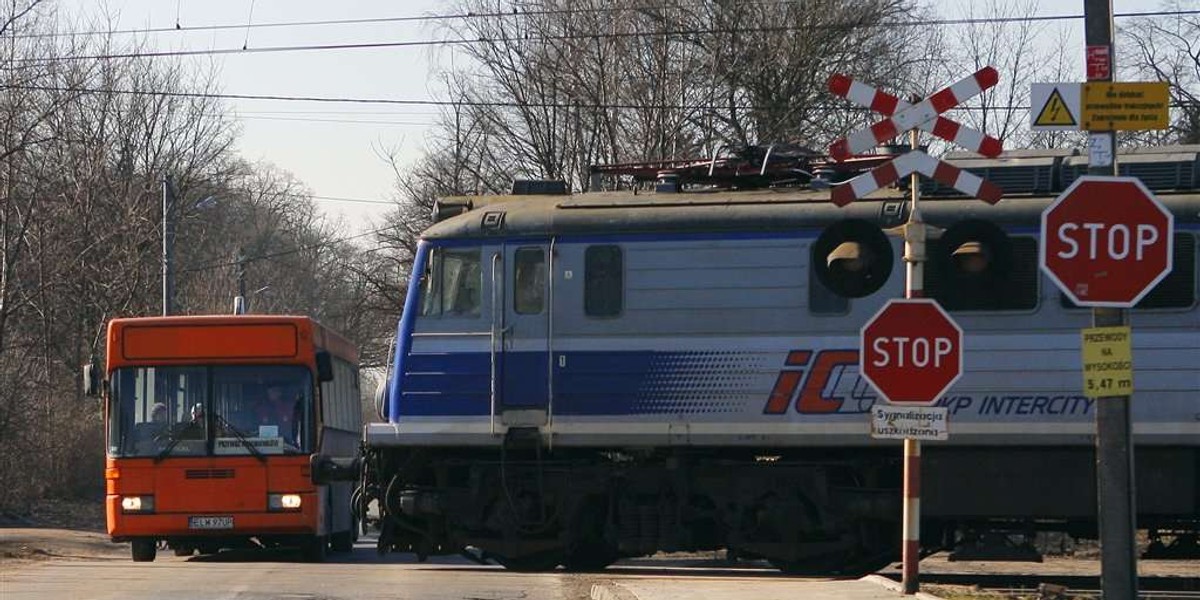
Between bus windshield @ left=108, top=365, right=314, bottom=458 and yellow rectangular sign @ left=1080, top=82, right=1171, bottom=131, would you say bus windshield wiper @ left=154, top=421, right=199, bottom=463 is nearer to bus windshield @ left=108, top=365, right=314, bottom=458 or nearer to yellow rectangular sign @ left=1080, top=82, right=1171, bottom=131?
bus windshield @ left=108, top=365, right=314, bottom=458

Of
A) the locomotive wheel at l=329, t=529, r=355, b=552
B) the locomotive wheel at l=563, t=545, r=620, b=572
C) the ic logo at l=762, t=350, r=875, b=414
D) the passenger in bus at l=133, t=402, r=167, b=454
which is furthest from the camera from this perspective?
the locomotive wheel at l=329, t=529, r=355, b=552

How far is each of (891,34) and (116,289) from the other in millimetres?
23205

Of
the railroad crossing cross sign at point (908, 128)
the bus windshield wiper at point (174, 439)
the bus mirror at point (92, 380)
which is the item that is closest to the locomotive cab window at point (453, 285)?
the railroad crossing cross sign at point (908, 128)

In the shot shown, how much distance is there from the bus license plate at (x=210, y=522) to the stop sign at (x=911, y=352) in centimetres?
1034

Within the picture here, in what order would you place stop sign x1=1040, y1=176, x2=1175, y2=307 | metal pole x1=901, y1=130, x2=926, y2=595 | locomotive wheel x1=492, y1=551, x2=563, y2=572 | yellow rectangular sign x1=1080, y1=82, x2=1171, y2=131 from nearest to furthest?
1. stop sign x1=1040, y1=176, x2=1175, y2=307
2. yellow rectangular sign x1=1080, y1=82, x2=1171, y2=131
3. metal pole x1=901, y1=130, x2=926, y2=595
4. locomotive wheel x1=492, y1=551, x2=563, y2=572

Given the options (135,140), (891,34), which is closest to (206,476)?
(891,34)

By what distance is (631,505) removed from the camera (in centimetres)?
1628

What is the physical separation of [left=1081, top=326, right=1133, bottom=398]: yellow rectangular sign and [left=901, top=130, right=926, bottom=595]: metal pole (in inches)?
94.5

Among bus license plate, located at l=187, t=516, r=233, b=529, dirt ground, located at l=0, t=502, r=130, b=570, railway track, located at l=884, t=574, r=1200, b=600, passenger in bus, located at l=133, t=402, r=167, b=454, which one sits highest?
passenger in bus, located at l=133, t=402, r=167, b=454

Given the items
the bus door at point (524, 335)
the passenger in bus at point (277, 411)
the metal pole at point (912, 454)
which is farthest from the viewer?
the passenger in bus at point (277, 411)

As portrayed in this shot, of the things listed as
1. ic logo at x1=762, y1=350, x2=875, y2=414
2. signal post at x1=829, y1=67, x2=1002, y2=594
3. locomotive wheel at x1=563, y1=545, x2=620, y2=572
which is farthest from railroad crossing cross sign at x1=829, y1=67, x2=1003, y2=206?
locomotive wheel at x1=563, y1=545, x2=620, y2=572

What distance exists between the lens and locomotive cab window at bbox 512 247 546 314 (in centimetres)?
1630

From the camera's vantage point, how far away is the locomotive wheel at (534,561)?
16.6 m

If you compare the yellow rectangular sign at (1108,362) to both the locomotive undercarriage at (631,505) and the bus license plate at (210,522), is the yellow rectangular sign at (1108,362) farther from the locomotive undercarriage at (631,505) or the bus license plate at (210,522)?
the bus license plate at (210,522)
